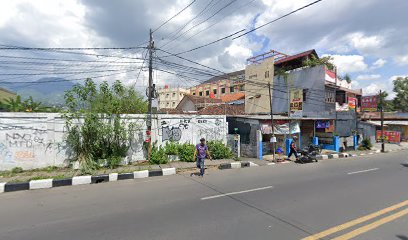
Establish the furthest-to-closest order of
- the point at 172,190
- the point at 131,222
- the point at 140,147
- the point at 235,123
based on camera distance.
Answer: the point at 235,123 → the point at 140,147 → the point at 172,190 → the point at 131,222

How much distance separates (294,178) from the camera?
910 centimetres

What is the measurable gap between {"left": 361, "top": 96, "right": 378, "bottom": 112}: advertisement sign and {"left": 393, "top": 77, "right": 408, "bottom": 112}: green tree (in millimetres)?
16443

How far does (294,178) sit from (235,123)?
8.43m

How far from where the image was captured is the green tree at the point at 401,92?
4016cm

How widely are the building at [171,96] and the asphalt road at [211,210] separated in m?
61.5

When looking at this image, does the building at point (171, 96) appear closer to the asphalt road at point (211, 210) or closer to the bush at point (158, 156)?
the bush at point (158, 156)

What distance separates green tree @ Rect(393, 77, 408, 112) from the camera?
4016 centimetres

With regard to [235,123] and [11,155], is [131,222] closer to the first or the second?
[11,155]

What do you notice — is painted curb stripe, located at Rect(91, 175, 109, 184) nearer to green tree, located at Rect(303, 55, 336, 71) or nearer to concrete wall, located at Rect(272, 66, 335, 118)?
concrete wall, located at Rect(272, 66, 335, 118)

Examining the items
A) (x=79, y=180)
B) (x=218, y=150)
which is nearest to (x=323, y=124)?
(x=218, y=150)

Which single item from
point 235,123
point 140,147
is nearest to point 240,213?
point 140,147

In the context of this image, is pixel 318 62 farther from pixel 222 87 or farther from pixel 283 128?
pixel 222 87

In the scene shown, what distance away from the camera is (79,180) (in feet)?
28.3

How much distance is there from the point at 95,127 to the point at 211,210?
310 inches
